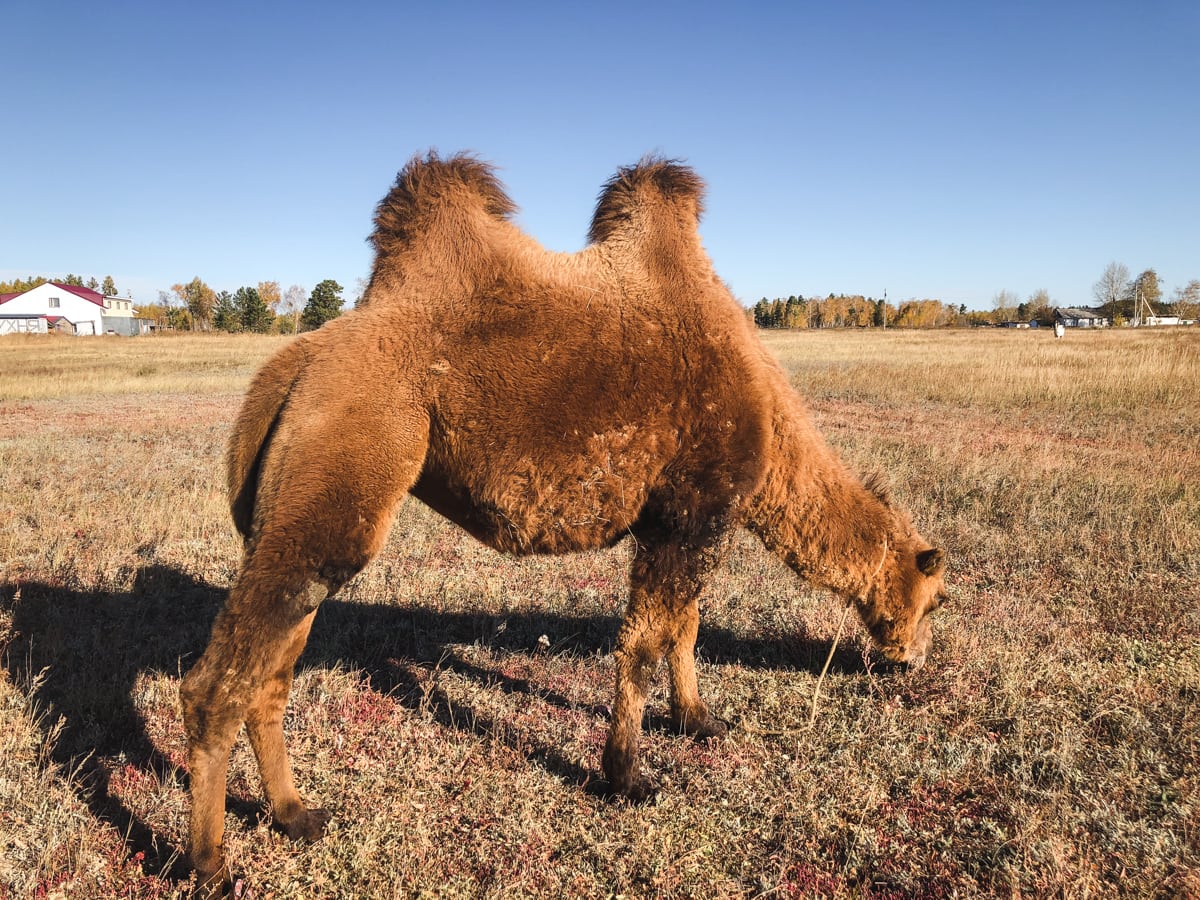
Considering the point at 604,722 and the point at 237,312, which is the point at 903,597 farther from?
the point at 237,312

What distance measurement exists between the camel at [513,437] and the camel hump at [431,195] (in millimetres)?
13

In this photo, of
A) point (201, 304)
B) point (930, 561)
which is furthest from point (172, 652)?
point (201, 304)

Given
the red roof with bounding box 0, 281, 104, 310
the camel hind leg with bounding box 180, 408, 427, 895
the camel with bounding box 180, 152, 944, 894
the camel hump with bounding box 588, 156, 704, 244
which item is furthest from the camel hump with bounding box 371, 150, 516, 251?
the red roof with bounding box 0, 281, 104, 310

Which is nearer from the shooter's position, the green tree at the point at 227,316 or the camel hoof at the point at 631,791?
the camel hoof at the point at 631,791

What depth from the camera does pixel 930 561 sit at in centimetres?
446

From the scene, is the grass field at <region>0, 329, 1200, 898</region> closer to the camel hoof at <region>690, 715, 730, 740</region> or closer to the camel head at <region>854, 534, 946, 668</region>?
the camel hoof at <region>690, 715, 730, 740</region>

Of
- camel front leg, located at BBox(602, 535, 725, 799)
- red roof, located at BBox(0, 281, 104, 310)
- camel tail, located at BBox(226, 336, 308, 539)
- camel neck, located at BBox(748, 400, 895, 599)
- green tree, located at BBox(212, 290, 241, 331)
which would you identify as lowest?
camel front leg, located at BBox(602, 535, 725, 799)

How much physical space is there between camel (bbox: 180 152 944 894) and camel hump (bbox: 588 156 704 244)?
13 millimetres

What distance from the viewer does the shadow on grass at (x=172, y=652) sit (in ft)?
13.8

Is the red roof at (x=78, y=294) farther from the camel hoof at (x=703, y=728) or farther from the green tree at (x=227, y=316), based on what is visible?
the camel hoof at (x=703, y=728)

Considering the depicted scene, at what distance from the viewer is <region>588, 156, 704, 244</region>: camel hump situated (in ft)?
13.9

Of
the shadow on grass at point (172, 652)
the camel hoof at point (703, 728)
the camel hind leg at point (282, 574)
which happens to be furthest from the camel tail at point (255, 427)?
the camel hoof at point (703, 728)

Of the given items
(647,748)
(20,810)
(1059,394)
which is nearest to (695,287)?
(647,748)

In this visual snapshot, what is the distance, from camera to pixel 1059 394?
63.8 ft
